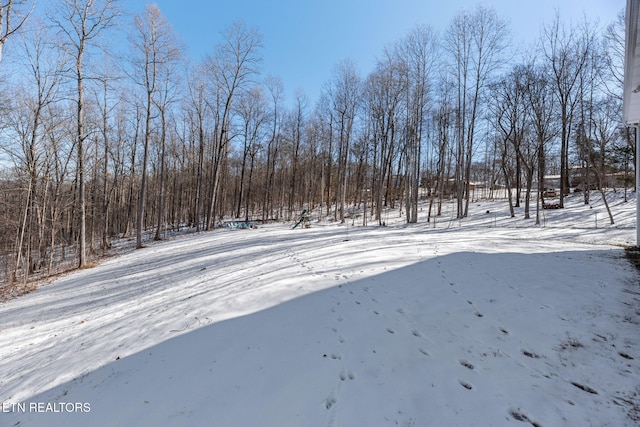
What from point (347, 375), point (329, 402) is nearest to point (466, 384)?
point (347, 375)

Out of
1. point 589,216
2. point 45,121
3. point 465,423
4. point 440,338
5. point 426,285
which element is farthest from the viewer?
point 589,216

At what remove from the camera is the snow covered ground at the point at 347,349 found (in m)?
2.34

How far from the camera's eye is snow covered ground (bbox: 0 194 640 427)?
7.69ft

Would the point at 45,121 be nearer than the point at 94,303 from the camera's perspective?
No

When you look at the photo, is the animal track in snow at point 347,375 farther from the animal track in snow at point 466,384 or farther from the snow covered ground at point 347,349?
the animal track in snow at point 466,384

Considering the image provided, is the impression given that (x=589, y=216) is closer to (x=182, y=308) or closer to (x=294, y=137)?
(x=182, y=308)

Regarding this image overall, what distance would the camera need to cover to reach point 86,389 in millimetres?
2863

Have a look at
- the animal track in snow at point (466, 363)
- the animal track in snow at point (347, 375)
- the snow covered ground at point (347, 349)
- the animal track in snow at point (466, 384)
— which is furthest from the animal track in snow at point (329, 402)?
the animal track in snow at point (466, 363)

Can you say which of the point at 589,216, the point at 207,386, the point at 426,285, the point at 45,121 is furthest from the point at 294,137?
the point at 207,386

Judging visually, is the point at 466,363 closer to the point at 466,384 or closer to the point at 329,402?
the point at 466,384

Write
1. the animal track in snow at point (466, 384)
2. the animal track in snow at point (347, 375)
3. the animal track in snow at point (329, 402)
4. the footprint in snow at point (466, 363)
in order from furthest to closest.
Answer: the footprint in snow at point (466, 363) → the animal track in snow at point (347, 375) → the animal track in snow at point (466, 384) → the animal track in snow at point (329, 402)

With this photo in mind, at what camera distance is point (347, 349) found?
3.16 metres

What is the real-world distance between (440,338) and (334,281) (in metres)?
2.35

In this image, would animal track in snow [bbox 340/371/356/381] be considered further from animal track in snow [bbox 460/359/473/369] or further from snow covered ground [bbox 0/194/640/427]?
animal track in snow [bbox 460/359/473/369]
